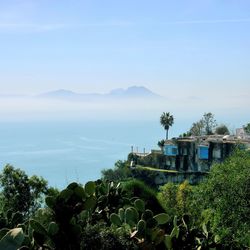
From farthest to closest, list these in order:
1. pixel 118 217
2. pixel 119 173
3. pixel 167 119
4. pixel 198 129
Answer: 1. pixel 198 129
2. pixel 167 119
3. pixel 119 173
4. pixel 118 217

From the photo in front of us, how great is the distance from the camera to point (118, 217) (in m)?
12.1

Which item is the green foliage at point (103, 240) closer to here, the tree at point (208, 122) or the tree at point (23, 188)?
the tree at point (23, 188)

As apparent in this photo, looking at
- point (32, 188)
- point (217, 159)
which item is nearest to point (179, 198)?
point (32, 188)

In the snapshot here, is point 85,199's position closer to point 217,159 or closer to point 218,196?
point 218,196

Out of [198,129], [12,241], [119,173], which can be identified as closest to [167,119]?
[198,129]

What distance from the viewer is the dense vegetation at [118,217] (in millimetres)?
11023

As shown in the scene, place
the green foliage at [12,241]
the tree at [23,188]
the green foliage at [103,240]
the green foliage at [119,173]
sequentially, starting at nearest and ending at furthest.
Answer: the green foliage at [12,241] < the green foliage at [103,240] < the tree at [23,188] < the green foliage at [119,173]

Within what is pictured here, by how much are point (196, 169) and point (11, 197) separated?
37.4 metres

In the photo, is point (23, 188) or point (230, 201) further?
point (23, 188)

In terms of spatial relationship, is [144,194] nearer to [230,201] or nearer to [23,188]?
[23,188]

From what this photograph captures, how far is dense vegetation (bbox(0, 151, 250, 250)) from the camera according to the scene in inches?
434

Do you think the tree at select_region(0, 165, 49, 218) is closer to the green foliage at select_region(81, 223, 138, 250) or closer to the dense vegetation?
the dense vegetation

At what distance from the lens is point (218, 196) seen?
16.4 meters

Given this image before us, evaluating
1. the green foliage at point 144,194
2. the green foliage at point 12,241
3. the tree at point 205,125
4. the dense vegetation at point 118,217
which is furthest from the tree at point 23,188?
the tree at point 205,125
